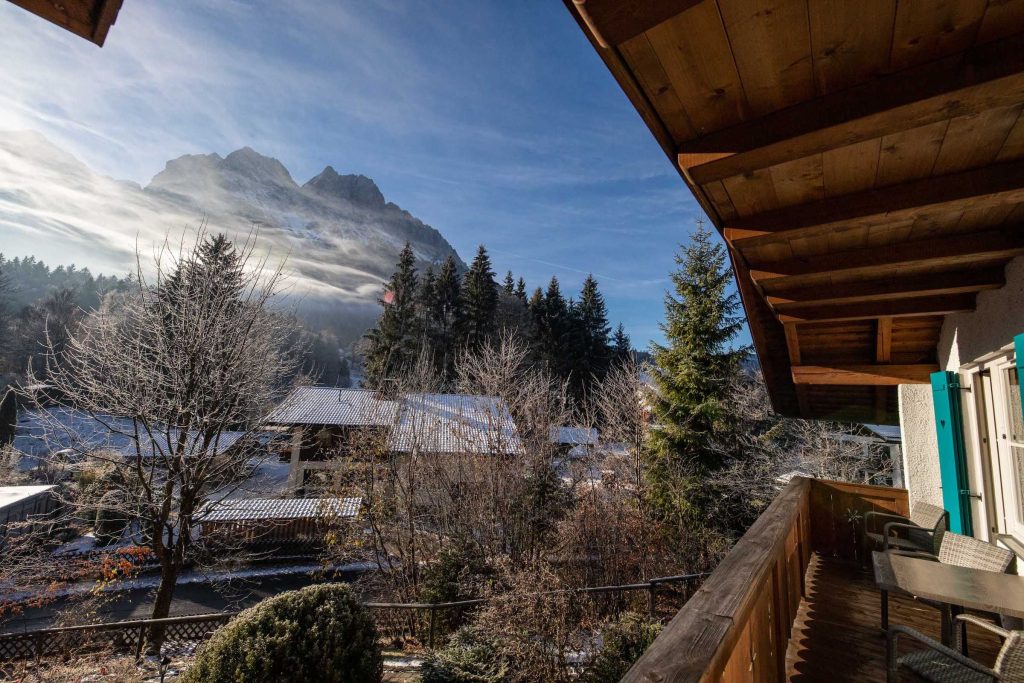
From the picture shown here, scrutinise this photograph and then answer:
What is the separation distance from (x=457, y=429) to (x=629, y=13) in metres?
10.9

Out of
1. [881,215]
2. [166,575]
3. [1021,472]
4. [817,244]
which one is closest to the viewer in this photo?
[881,215]

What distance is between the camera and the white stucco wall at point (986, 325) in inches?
108

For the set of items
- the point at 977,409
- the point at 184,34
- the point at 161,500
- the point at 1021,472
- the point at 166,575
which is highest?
the point at 184,34

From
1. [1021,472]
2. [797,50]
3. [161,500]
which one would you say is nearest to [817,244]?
[797,50]

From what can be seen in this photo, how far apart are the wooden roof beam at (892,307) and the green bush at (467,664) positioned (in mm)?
5061

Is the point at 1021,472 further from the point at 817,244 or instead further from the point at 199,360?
the point at 199,360

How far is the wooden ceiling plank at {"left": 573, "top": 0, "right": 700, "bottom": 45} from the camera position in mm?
1146

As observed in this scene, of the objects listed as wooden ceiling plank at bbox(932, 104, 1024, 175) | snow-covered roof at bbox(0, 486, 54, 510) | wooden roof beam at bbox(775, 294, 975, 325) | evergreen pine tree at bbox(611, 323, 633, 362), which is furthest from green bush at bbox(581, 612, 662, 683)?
evergreen pine tree at bbox(611, 323, 633, 362)

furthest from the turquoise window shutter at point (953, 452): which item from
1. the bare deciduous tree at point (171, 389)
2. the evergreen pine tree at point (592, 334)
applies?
the evergreen pine tree at point (592, 334)

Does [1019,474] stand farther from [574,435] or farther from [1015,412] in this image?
[574,435]

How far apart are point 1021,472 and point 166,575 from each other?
10169 millimetres

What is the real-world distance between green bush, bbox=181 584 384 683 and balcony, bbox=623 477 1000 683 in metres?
4.38

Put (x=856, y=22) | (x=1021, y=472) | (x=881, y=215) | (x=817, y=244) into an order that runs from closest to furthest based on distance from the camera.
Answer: (x=856, y=22) < (x=881, y=215) < (x=817, y=244) < (x=1021, y=472)

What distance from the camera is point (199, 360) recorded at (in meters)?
7.46
